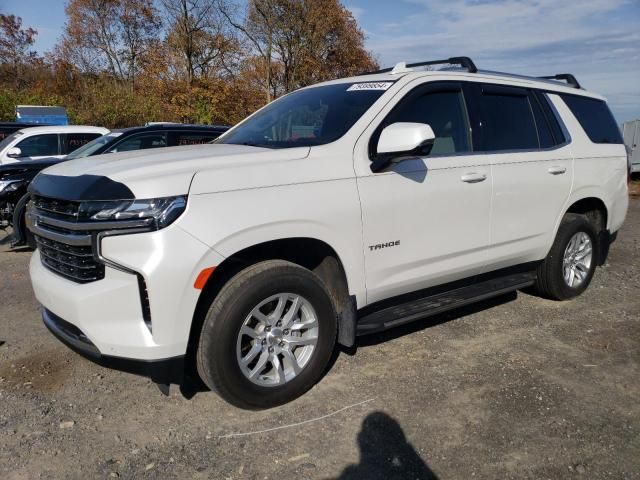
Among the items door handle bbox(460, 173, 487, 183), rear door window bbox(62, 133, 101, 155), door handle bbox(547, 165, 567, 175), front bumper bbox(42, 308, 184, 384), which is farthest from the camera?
rear door window bbox(62, 133, 101, 155)

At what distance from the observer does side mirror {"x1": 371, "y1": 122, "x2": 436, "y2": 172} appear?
3.26 m

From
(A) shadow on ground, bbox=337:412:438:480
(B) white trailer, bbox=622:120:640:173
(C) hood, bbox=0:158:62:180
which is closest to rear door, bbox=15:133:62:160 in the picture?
(C) hood, bbox=0:158:62:180

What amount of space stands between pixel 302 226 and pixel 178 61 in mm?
23724

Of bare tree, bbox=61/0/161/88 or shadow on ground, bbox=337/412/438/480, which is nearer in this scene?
shadow on ground, bbox=337/412/438/480

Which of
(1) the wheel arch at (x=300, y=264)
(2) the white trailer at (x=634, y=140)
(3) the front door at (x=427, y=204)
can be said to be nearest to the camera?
(1) the wheel arch at (x=300, y=264)

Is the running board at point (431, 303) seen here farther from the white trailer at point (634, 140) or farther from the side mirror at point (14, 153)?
the white trailer at point (634, 140)

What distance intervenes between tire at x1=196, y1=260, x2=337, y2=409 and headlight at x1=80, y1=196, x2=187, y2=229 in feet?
1.67

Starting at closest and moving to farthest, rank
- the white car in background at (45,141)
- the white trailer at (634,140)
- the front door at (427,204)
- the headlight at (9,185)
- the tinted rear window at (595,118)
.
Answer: the front door at (427,204) < the tinted rear window at (595,118) < the headlight at (9,185) < the white car in background at (45,141) < the white trailer at (634,140)

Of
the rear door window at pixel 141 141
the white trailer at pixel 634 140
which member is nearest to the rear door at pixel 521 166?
the rear door window at pixel 141 141

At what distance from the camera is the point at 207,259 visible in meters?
2.79

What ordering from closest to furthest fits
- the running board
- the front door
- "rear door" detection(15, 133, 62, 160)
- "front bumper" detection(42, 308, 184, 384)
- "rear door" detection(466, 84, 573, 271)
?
1. "front bumper" detection(42, 308, 184, 384)
2. the front door
3. the running board
4. "rear door" detection(466, 84, 573, 271)
5. "rear door" detection(15, 133, 62, 160)

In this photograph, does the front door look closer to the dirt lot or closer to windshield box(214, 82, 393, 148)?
windshield box(214, 82, 393, 148)

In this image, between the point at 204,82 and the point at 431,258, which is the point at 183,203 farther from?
the point at 204,82

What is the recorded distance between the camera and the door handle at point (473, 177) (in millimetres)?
3908
